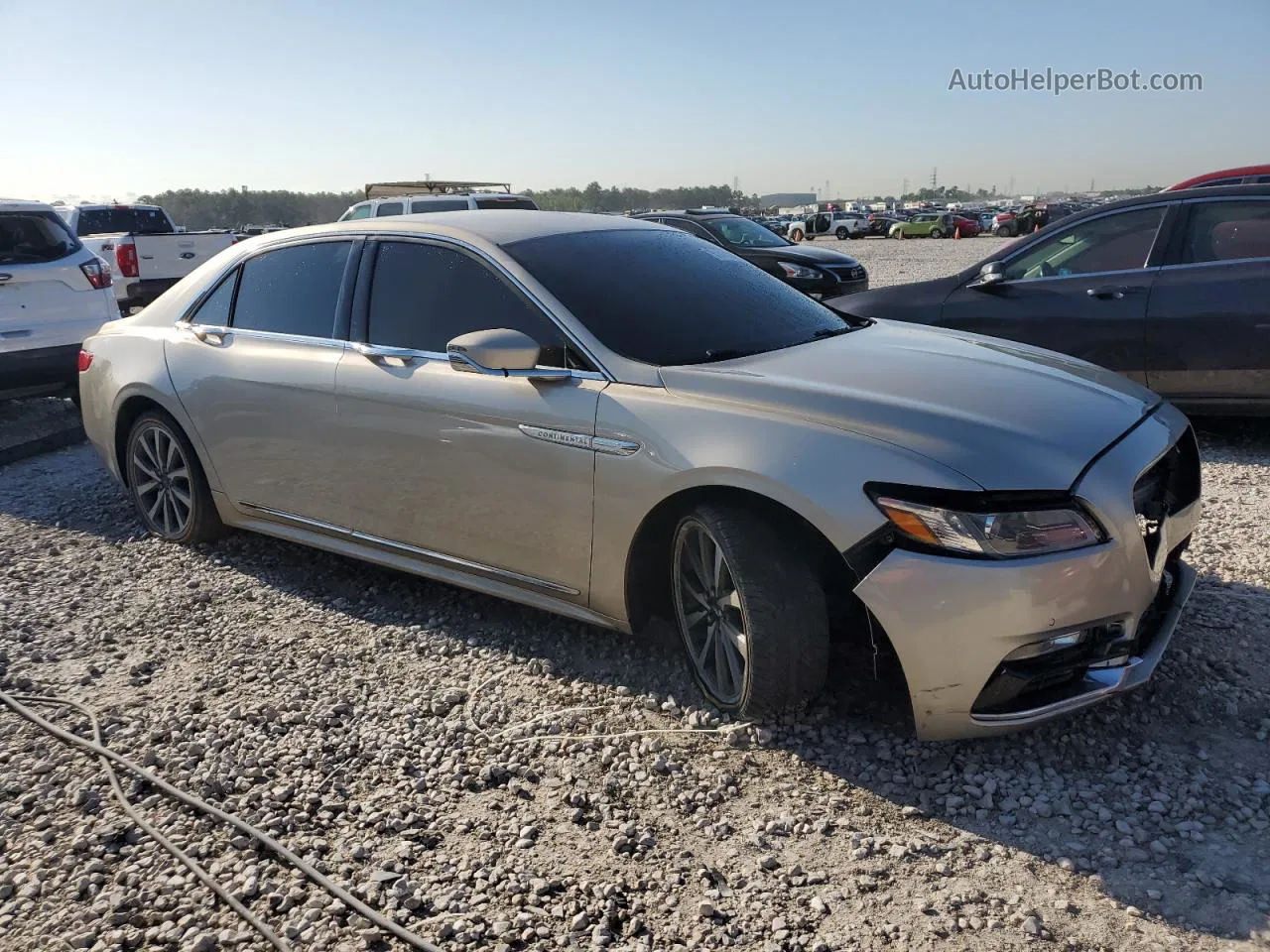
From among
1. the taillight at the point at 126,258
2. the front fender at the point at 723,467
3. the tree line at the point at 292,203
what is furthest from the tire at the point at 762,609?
the tree line at the point at 292,203

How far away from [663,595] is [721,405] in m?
0.73

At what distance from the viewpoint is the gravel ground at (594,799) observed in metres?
2.61

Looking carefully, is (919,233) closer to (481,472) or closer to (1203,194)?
(1203,194)

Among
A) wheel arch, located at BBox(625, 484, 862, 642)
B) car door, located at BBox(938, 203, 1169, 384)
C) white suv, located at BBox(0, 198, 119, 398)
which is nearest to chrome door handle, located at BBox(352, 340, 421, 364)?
wheel arch, located at BBox(625, 484, 862, 642)

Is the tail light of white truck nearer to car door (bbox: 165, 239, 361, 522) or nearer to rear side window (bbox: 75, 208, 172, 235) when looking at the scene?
rear side window (bbox: 75, 208, 172, 235)

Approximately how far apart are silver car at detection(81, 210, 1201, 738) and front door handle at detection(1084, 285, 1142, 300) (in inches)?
108

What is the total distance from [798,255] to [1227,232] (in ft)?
30.5

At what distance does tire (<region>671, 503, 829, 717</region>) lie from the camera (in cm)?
323

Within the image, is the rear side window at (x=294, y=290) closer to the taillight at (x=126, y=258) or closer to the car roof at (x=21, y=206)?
the car roof at (x=21, y=206)

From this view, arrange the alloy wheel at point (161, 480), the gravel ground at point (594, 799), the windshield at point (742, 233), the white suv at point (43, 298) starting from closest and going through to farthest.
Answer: the gravel ground at point (594, 799)
the alloy wheel at point (161, 480)
the white suv at point (43, 298)
the windshield at point (742, 233)

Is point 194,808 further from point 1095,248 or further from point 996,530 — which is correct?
point 1095,248

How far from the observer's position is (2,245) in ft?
27.7

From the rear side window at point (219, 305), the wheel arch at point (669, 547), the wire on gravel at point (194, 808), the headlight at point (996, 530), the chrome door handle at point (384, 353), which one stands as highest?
the rear side window at point (219, 305)

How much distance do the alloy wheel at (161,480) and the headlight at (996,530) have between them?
3813mm
